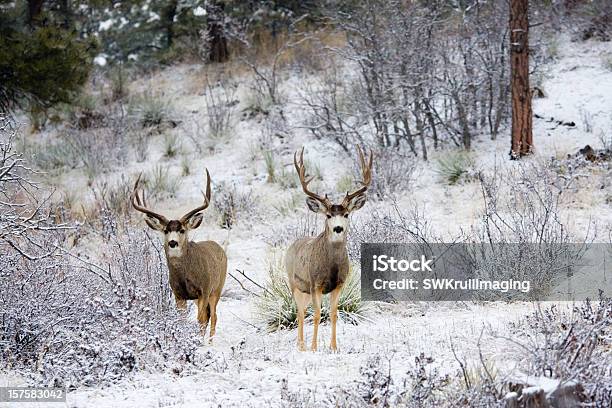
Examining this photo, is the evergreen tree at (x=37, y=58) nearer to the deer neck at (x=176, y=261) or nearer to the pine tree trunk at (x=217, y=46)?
the pine tree trunk at (x=217, y=46)

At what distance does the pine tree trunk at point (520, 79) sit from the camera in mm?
12164

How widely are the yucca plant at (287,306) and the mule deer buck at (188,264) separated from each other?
0.88 m

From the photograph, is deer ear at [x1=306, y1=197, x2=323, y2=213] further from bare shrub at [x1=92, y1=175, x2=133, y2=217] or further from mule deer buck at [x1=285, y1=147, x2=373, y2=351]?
bare shrub at [x1=92, y1=175, x2=133, y2=217]

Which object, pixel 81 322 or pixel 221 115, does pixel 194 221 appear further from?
pixel 221 115

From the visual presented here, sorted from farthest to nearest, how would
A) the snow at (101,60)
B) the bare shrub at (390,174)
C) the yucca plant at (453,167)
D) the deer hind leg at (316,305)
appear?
the snow at (101,60) → the yucca plant at (453,167) → the bare shrub at (390,174) → the deer hind leg at (316,305)

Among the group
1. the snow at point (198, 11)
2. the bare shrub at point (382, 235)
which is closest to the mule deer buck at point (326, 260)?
the bare shrub at point (382, 235)

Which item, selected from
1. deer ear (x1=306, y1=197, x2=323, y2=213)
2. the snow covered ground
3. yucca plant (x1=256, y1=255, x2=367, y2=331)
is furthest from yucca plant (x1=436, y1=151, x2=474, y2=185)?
deer ear (x1=306, y1=197, x2=323, y2=213)

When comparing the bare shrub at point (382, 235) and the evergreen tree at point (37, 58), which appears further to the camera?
the evergreen tree at point (37, 58)

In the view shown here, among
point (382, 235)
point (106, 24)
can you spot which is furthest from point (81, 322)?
point (106, 24)

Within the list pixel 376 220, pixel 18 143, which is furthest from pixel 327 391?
pixel 18 143

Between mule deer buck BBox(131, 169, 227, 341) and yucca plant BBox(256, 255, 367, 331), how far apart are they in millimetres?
879

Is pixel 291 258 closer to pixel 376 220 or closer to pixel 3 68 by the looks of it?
pixel 376 220

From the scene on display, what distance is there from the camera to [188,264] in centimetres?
655

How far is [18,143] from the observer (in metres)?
16.0
